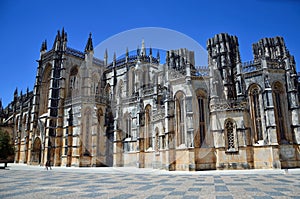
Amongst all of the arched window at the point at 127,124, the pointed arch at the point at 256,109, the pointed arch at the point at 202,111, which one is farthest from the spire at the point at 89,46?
the pointed arch at the point at 256,109

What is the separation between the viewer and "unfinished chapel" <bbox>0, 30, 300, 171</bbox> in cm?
2269

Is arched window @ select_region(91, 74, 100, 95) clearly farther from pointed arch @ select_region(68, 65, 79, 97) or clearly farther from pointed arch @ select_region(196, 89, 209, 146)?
pointed arch @ select_region(196, 89, 209, 146)

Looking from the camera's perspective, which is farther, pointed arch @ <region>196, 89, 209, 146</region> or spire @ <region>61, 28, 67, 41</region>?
spire @ <region>61, 28, 67, 41</region>

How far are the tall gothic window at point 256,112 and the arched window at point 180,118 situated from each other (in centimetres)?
739

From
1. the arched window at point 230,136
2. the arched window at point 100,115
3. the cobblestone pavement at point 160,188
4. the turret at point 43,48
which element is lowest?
the cobblestone pavement at point 160,188

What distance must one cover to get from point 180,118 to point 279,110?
34.5 feet

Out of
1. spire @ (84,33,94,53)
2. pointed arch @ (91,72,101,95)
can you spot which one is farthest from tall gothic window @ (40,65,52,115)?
pointed arch @ (91,72,101,95)

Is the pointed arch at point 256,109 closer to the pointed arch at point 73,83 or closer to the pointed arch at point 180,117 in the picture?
the pointed arch at point 180,117

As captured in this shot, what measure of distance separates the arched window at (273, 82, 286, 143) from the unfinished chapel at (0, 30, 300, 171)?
0.34ft

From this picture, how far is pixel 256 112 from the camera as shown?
2423cm

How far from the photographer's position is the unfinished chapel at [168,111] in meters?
22.7

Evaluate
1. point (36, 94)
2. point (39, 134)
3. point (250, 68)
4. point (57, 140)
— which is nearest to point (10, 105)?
point (36, 94)

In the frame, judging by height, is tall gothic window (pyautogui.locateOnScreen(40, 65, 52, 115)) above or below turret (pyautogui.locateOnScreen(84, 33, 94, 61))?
below

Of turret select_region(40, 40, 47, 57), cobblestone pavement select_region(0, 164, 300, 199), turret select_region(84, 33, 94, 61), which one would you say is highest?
turret select_region(40, 40, 47, 57)
